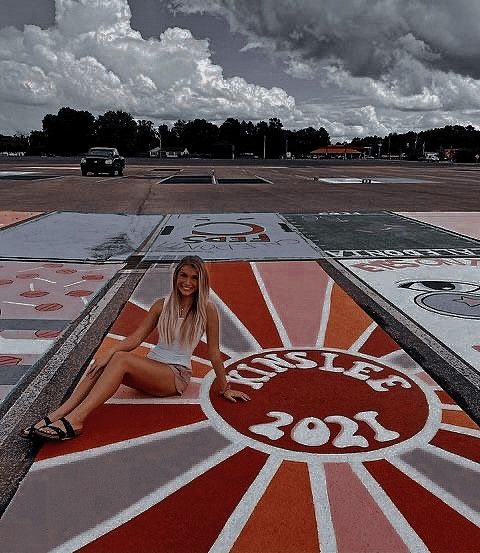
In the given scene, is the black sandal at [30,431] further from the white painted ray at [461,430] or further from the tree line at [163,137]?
the tree line at [163,137]

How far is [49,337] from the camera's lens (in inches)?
210

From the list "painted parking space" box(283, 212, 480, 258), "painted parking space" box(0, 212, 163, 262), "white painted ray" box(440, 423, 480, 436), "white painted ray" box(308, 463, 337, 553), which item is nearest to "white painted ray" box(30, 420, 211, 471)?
"white painted ray" box(308, 463, 337, 553)

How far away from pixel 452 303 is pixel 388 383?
2740 millimetres

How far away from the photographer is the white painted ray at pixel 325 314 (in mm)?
5375

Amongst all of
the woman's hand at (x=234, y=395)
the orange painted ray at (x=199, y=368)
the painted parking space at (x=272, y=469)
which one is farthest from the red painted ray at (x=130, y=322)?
the woman's hand at (x=234, y=395)

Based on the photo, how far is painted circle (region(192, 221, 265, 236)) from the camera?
39.1ft

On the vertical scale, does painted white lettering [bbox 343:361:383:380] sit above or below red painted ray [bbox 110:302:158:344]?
above

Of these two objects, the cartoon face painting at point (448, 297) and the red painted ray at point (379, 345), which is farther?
the cartoon face painting at point (448, 297)

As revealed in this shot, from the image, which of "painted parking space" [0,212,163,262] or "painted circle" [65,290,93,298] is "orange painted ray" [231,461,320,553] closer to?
"painted circle" [65,290,93,298]

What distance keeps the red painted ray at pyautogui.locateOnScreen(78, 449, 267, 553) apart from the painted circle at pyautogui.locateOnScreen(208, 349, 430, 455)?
41 centimetres

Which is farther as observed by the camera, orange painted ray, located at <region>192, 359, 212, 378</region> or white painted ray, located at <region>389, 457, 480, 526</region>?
orange painted ray, located at <region>192, 359, 212, 378</region>

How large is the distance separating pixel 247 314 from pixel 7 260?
4.80 m

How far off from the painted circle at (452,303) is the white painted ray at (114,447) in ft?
12.5

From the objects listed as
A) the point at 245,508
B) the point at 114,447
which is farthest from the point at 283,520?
the point at 114,447
